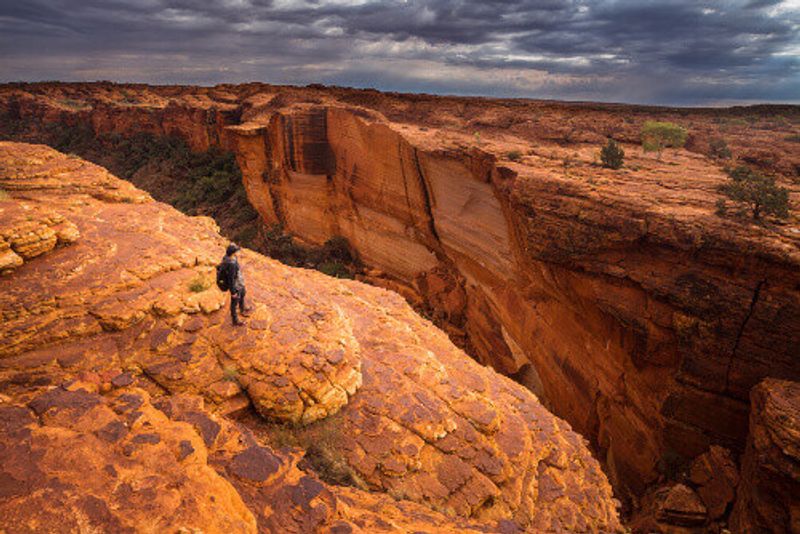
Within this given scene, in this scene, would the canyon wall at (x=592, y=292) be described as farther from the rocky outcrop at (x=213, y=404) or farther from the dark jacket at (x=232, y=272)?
the dark jacket at (x=232, y=272)

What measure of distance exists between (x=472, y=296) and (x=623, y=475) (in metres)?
8.80

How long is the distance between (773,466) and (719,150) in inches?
675

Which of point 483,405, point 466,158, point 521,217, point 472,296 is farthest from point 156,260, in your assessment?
point 472,296

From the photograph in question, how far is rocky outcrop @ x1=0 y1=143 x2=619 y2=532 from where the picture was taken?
10.6 feet

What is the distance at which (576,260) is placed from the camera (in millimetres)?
11812

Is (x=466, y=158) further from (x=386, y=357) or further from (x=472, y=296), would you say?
(x=386, y=357)

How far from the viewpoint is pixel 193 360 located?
5555 millimetres

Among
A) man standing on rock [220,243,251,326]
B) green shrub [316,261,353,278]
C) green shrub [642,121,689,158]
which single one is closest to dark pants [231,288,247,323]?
man standing on rock [220,243,251,326]

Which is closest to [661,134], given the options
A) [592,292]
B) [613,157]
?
[613,157]

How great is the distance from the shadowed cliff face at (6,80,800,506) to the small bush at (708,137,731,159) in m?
1.30

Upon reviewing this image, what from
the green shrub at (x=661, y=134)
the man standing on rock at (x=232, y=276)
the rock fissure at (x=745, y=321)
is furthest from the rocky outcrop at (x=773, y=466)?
the green shrub at (x=661, y=134)

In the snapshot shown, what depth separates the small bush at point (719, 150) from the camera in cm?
1897

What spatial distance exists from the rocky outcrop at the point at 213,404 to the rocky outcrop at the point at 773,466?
324 centimetres

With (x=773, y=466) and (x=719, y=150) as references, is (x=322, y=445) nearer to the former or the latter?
(x=773, y=466)
